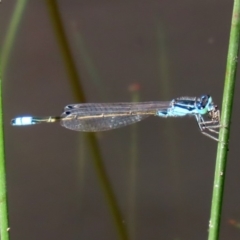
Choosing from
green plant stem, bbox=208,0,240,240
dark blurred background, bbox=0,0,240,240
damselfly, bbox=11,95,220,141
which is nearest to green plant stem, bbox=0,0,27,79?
dark blurred background, bbox=0,0,240,240

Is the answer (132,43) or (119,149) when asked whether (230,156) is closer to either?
(119,149)

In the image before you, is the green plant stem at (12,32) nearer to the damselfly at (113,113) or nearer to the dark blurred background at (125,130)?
the dark blurred background at (125,130)

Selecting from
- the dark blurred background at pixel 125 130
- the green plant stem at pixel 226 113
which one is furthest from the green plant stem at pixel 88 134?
the green plant stem at pixel 226 113

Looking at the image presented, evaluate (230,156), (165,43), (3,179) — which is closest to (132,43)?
(165,43)

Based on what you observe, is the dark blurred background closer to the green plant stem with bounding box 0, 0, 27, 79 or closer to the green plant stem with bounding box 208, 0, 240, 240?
the green plant stem with bounding box 0, 0, 27, 79

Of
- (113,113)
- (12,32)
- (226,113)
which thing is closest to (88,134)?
(113,113)

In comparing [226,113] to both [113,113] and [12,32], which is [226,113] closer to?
[113,113]
